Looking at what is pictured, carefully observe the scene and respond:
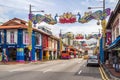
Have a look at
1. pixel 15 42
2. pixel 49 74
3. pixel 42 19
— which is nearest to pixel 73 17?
pixel 42 19

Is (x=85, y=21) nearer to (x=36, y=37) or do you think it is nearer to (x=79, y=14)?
(x=79, y=14)

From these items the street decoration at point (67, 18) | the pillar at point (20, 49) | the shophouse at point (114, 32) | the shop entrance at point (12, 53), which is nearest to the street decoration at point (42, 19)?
the street decoration at point (67, 18)

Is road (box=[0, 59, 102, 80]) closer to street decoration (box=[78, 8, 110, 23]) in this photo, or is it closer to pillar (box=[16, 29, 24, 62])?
street decoration (box=[78, 8, 110, 23])

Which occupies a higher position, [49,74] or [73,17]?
[73,17]

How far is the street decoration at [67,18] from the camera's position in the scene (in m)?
40.9

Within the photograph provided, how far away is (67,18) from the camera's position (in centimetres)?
4091

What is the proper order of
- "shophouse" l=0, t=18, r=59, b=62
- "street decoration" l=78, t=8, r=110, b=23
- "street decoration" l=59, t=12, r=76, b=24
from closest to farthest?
"street decoration" l=78, t=8, r=110, b=23 < "street decoration" l=59, t=12, r=76, b=24 < "shophouse" l=0, t=18, r=59, b=62

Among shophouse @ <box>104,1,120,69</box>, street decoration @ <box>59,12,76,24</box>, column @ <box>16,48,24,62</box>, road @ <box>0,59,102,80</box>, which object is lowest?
road @ <box>0,59,102,80</box>

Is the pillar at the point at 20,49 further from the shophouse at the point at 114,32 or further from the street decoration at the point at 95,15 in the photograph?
the street decoration at the point at 95,15

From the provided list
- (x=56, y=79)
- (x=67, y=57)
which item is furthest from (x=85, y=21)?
(x=67, y=57)

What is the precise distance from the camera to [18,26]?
190 feet

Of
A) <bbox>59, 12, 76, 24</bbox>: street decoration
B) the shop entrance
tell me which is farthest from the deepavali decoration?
the shop entrance

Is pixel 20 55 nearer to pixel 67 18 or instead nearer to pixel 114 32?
pixel 67 18

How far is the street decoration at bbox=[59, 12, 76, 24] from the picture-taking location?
40906 millimetres
